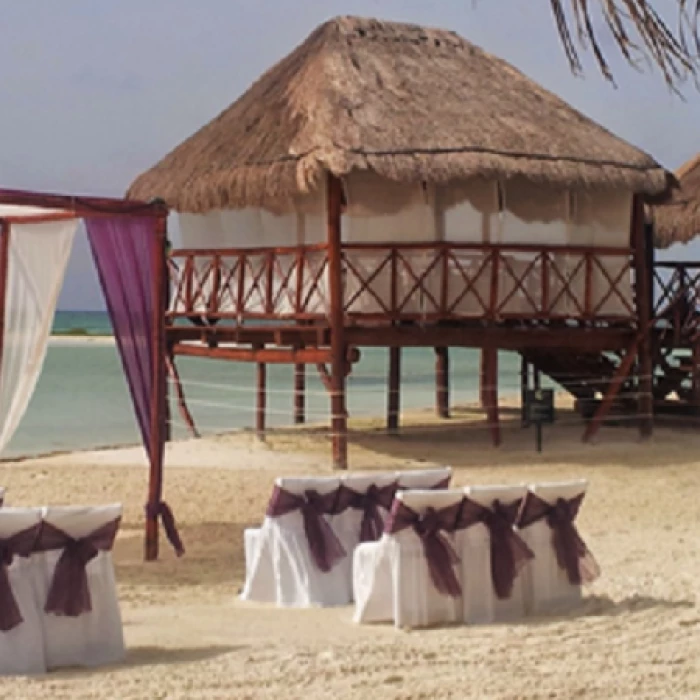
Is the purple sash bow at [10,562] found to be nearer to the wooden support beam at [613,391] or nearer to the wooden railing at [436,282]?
the wooden railing at [436,282]

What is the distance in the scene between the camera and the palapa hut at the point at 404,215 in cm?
1317

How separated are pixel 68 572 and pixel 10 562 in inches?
9.4

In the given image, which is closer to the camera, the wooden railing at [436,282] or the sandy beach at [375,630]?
the sandy beach at [375,630]

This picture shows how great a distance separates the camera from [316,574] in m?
6.99

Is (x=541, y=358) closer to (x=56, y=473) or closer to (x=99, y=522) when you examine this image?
(x=56, y=473)

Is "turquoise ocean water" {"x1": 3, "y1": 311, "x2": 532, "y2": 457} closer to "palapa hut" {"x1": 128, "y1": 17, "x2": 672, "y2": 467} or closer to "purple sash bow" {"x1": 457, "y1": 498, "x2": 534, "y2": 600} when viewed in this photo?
"palapa hut" {"x1": 128, "y1": 17, "x2": 672, "y2": 467}

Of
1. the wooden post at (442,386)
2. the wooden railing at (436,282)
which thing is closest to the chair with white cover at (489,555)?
the wooden railing at (436,282)

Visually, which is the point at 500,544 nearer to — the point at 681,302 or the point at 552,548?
the point at 552,548

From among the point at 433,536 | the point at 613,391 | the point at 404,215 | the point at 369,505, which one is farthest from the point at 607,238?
the point at 433,536

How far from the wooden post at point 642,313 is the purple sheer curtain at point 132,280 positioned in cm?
746

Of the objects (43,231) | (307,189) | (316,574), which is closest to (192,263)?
(307,189)

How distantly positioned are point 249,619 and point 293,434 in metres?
10.7

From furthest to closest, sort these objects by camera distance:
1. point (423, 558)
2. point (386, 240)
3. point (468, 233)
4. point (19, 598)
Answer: point (468, 233), point (386, 240), point (423, 558), point (19, 598)

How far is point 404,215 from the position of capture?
1364cm
